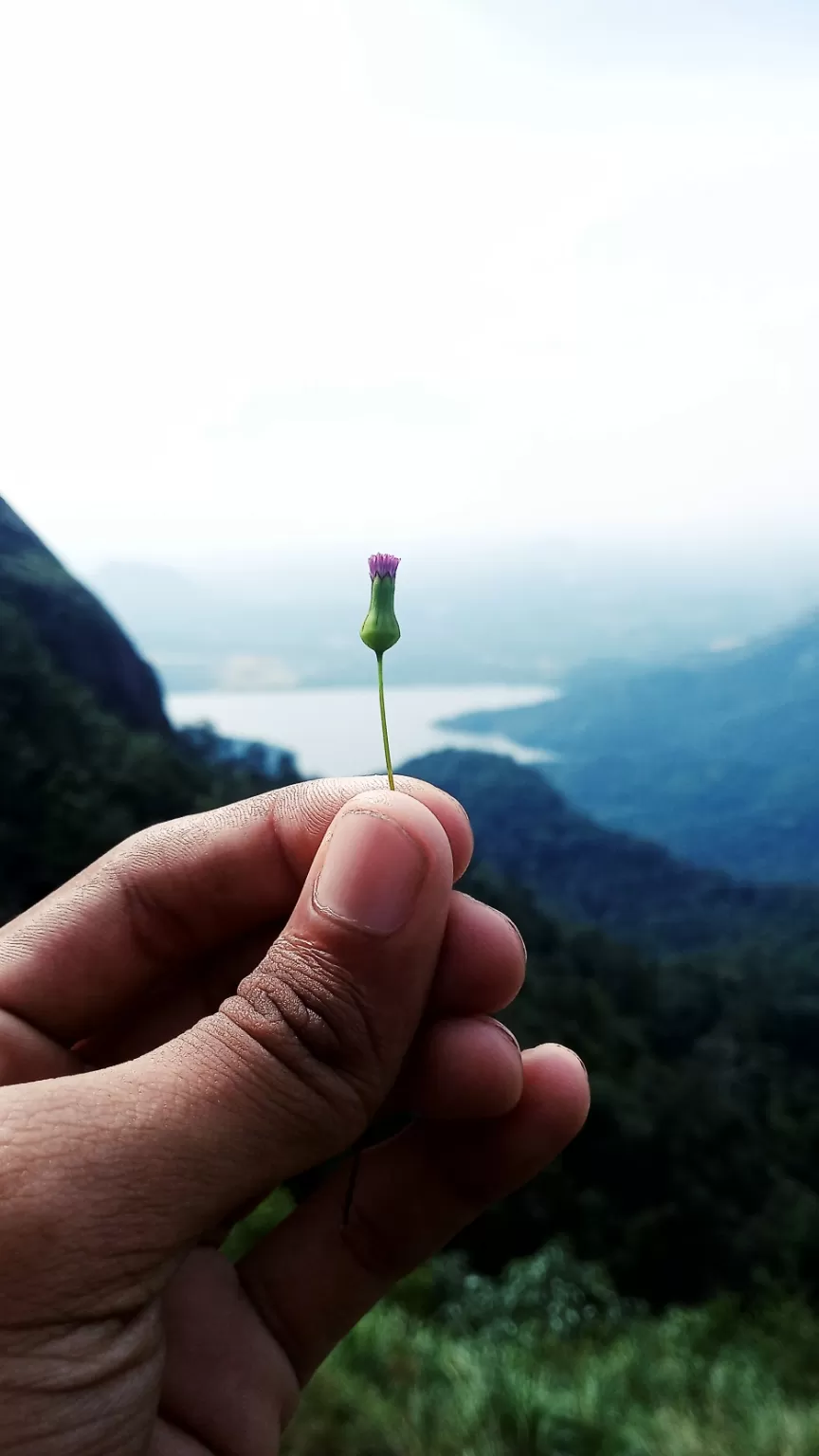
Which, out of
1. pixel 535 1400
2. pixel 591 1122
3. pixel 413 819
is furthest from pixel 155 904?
pixel 591 1122

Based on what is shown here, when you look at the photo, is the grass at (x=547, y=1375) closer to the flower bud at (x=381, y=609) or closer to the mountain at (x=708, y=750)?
the flower bud at (x=381, y=609)

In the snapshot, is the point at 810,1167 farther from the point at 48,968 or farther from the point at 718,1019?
the point at 48,968

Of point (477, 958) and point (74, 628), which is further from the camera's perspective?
point (74, 628)

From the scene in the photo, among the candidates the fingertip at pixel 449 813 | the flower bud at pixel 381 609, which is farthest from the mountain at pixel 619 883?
the flower bud at pixel 381 609

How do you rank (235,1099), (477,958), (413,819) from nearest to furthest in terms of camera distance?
1. (235,1099)
2. (413,819)
3. (477,958)

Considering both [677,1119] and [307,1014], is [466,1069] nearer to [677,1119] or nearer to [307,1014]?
[307,1014]

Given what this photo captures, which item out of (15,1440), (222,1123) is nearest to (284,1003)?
(222,1123)
